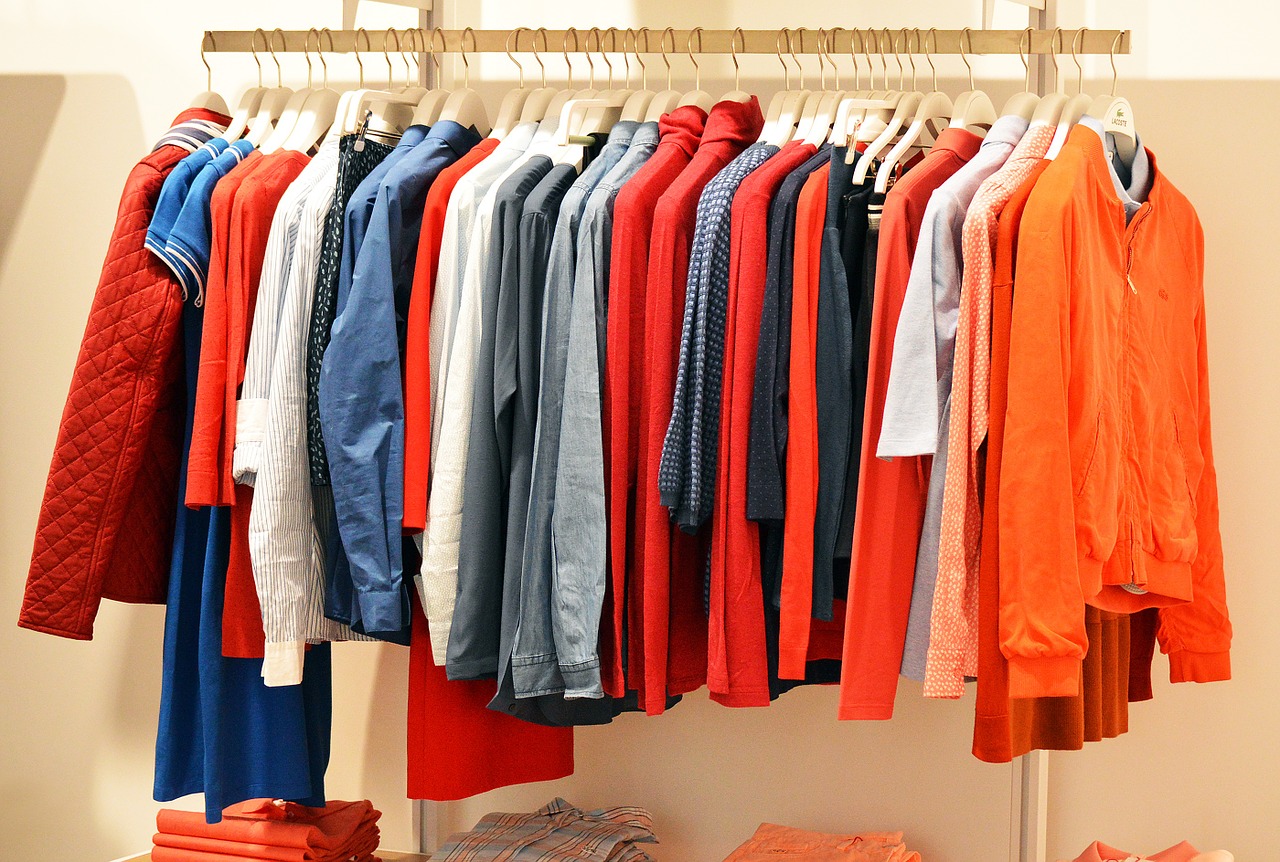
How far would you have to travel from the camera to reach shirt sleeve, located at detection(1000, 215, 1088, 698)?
167cm

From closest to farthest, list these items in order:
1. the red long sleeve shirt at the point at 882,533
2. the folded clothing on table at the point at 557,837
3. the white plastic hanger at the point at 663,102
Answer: the red long sleeve shirt at the point at 882,533
the white plastic hanger at the point at 663,102
the folded clothing on table at the point at 557,837

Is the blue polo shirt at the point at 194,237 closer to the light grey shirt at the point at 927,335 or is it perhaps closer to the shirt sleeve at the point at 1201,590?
the light grey shirt at the point at 927,335

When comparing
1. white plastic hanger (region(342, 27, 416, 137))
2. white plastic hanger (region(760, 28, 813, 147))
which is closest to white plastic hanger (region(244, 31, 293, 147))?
white plastic hanger (region(342, 27, 416, 137))

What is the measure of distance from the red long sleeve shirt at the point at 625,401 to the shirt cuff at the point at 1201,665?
925mm

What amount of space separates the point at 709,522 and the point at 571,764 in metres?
0.56

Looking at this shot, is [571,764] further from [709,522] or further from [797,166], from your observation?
[797,166]

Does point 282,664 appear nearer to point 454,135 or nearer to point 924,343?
point 454,135

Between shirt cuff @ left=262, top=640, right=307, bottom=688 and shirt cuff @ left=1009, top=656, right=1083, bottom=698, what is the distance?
42.3 inches

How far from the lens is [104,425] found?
2.02m

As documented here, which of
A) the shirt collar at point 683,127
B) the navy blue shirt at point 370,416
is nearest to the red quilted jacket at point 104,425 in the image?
the navy blue shirt at point 370,416

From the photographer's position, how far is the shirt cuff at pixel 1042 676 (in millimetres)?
1680

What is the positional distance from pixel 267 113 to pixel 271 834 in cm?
135

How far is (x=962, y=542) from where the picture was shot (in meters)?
1.76

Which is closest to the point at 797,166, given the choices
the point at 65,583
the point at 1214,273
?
the point at 1214,273
